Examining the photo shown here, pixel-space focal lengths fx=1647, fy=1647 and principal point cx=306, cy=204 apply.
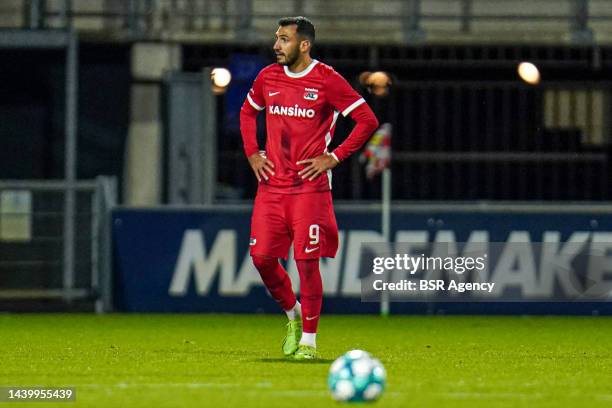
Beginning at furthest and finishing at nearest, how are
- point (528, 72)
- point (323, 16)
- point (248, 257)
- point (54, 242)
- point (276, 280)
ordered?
point (323, 16) → point (528, 72) → point (54, 242) → point (248, 257) → point (276, 280)

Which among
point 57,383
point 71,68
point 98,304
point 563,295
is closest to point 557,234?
point 563,295

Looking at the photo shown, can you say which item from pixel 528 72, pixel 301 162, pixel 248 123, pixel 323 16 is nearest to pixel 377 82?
pixel 323 16

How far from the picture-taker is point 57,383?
908 centimetres

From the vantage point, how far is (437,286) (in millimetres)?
17312

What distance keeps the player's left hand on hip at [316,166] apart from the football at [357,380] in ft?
9.87

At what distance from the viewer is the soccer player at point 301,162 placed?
35.7ft

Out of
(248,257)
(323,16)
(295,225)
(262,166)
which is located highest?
(323,16)

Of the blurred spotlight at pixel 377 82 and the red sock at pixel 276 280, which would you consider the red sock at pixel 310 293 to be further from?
the blurred spotlight at pixel 377 82

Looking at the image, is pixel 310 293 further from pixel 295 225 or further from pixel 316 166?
pixel 316 166

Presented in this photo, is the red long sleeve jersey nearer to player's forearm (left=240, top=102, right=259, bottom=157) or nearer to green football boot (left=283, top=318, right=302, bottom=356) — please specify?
player's forearm (left=240, top=102, right=259, bottom=157)

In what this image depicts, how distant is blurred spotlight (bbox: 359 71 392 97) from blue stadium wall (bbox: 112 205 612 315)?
331 centimetres

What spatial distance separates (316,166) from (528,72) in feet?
34.1

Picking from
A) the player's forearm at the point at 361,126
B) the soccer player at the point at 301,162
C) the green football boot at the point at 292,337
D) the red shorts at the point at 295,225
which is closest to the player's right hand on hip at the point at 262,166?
the soccer player at the point at 301,162

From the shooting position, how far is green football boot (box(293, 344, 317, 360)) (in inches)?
424
